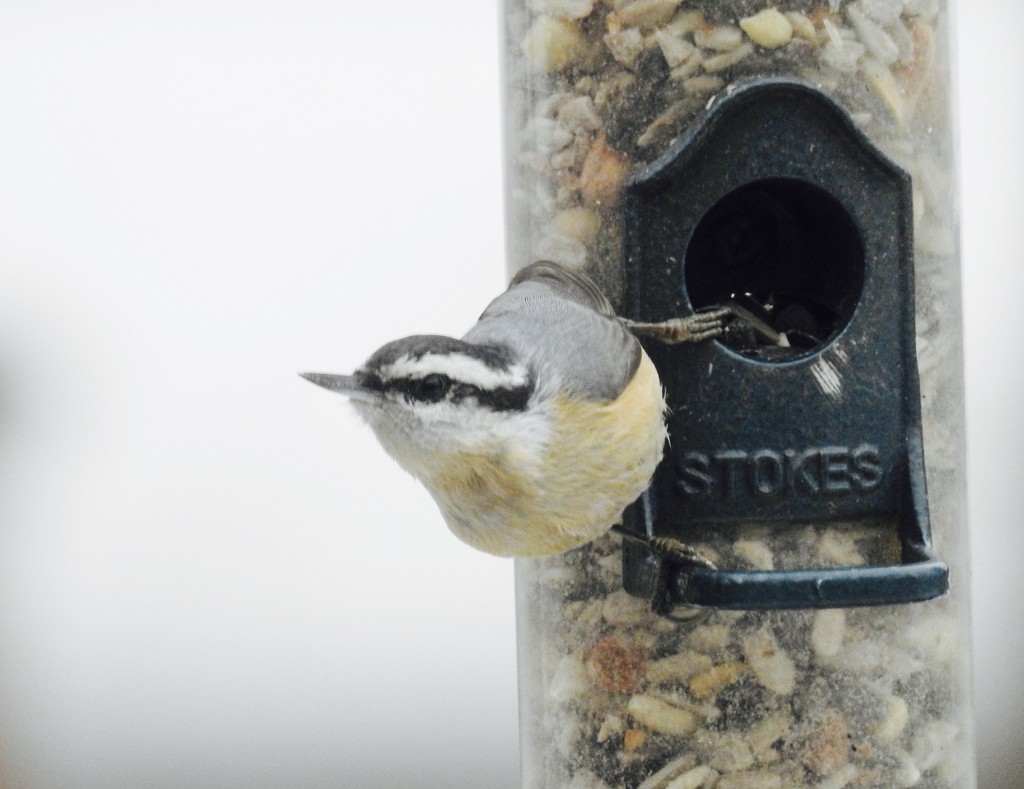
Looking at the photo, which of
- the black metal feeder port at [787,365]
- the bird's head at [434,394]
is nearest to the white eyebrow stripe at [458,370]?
the bird's head at [434,394]

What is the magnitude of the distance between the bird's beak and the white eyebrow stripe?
30 millimetres

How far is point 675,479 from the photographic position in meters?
2.23

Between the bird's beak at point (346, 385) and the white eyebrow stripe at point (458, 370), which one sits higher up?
the white eyebrow stripe at point (458, 370)

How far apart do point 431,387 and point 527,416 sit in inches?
7.5

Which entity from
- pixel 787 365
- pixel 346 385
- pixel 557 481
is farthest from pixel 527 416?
pixel 787 365

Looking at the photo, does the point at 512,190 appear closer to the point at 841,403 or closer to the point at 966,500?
the point at 841,403

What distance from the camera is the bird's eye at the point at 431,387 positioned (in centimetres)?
182

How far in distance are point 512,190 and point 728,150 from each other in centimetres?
39

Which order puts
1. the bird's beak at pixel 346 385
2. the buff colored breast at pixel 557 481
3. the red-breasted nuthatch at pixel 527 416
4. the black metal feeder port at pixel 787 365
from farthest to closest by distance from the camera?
Result: the black metal feeder port at pixel 787 365 < the buff colored breast at pixel 557 481 < the red-breasted nuthatch at pixel 527 416 < the bird's beak at pixel 346 385

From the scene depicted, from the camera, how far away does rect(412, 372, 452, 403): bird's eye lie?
1820mm

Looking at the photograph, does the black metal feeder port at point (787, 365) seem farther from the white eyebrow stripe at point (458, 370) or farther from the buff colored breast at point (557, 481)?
the white eyebrow stripe at point (458, 370)

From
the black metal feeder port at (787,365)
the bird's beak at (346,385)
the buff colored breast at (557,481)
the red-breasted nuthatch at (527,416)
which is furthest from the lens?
the black metal feeder port at (787,365)

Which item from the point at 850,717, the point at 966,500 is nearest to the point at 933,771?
the point at 850,717

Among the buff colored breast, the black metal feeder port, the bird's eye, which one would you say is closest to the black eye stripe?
the bird's eye
